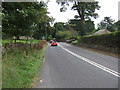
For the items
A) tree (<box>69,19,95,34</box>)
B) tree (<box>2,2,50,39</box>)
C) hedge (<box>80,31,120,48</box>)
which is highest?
tree (<box>69,19,95,34</box>)

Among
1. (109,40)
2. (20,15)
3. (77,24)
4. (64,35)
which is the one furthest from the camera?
(64,35)

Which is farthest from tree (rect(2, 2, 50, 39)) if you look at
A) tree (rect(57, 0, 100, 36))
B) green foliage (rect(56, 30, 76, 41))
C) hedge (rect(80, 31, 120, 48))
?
green foliage (rect(56, 30, 76, 41))

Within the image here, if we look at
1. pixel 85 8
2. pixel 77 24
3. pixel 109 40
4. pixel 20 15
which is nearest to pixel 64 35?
pixel 77 24

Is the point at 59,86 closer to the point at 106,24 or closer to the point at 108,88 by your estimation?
the point at 108,88

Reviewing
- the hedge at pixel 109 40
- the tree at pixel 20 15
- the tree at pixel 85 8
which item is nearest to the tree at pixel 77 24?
the tree at pixel 85 8

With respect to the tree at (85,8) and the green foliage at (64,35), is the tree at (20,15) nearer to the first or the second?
the tree at (85,8)

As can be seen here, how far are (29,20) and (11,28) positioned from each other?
1.43 meters

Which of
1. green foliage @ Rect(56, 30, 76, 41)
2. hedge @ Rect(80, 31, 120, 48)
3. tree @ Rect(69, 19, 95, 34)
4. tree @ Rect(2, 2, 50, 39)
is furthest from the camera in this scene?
green foliage @ Rect(56, 30, 76, 41)

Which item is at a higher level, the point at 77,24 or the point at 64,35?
the point at 77,24

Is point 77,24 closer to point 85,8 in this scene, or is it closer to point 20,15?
point 85,8

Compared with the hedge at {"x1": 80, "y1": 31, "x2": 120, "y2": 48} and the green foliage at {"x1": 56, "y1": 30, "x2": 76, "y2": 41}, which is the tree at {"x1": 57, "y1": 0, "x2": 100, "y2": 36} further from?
the green foliage at {"x1": 56, "y1": 30, "x2": 76, "y2": 41}

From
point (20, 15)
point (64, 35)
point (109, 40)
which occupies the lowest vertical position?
point (109, 40)

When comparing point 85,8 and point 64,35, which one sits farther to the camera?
point 64,35

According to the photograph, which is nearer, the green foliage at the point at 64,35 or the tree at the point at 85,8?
the tree at the point at 85,8
